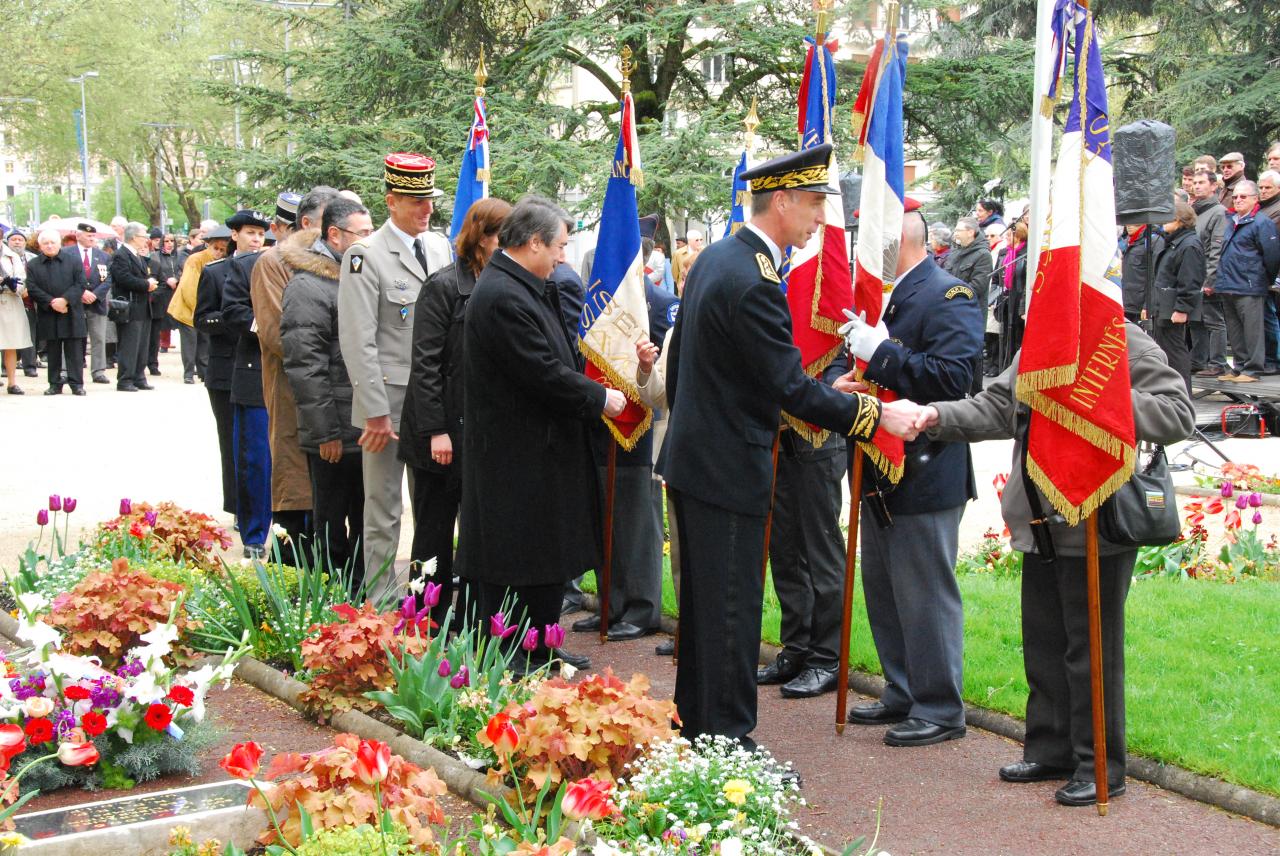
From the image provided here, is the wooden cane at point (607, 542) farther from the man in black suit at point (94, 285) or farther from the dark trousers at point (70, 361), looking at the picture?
the dark trousers at point (70, 361)

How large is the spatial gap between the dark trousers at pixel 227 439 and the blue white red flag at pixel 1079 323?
6.09 metres

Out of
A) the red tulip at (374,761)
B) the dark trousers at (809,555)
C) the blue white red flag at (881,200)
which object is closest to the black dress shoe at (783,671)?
the dark trousers at (809,555)

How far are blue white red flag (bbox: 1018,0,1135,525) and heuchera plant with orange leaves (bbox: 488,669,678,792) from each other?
1712mm

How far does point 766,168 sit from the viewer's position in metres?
4.93

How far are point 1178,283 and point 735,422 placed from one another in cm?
1150

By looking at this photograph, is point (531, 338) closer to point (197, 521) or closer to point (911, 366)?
point (911, 366)

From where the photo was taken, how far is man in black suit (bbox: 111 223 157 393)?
20.5m

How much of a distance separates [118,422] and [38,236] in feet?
16.1

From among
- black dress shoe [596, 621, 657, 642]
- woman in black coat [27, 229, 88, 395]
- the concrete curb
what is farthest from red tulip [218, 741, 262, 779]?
woman in black coat [27, 229, 88, 395]

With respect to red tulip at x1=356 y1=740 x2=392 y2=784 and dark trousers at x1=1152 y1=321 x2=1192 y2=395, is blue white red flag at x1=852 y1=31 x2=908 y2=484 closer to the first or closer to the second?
red tulip at x1=356 y1=740 x2=392 y2=784

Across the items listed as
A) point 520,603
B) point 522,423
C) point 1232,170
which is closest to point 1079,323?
point 522,423

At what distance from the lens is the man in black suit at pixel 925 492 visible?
5.62 m

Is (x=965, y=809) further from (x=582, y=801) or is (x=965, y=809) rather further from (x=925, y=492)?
(x=582, y=801)

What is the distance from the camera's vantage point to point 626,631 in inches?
298
